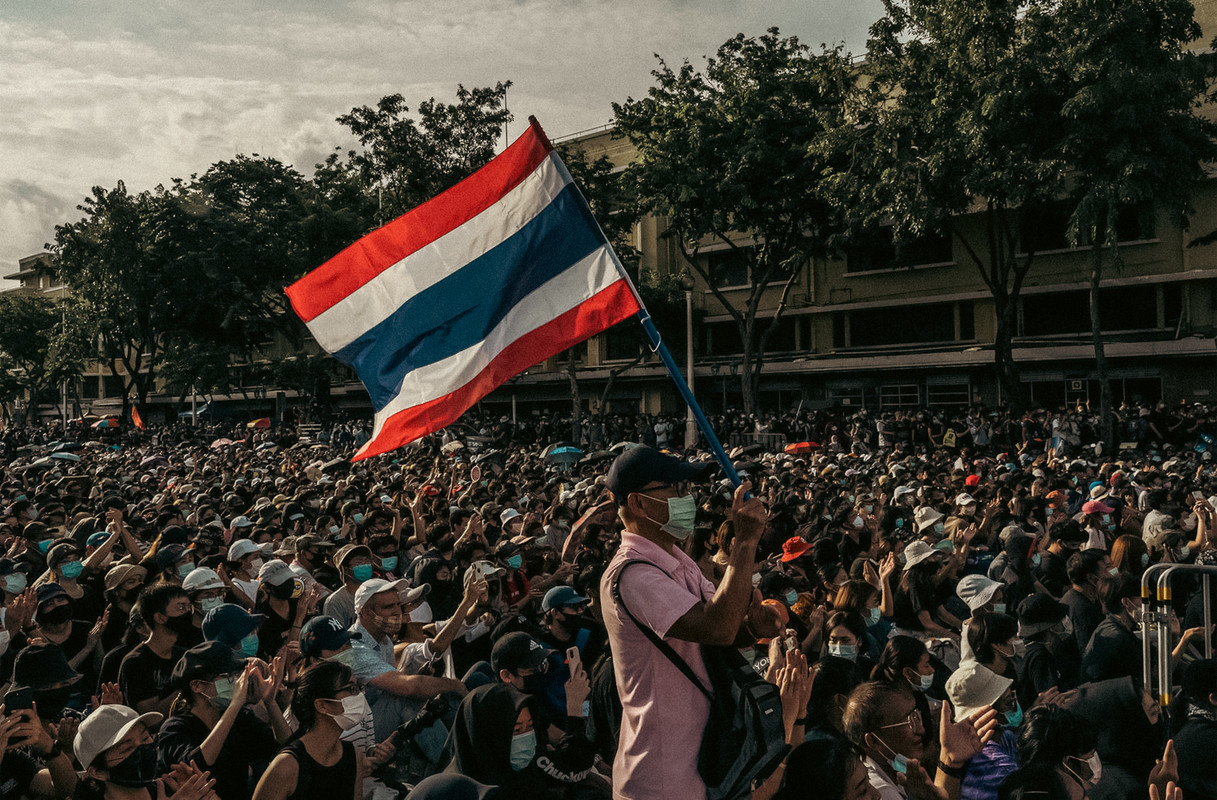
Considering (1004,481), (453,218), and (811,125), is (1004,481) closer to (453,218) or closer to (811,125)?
(453,218)

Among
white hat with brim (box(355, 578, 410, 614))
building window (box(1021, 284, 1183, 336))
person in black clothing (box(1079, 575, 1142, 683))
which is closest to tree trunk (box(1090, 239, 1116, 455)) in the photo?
building window (box(1021, 284, 1183, 336))

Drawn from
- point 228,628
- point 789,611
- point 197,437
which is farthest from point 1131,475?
point 197,437

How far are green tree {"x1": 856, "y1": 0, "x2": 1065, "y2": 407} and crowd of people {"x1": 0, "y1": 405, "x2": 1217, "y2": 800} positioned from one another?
43.0ft

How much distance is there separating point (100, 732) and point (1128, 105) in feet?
70.8

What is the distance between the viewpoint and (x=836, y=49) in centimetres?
2808

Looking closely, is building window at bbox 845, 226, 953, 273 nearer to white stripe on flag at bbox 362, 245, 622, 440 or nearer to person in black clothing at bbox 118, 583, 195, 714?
white stripe on flag at bbox 362, 245, 622, 440

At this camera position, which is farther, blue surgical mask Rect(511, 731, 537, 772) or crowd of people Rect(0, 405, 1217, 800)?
blue surgical mask Rect(511, 731, 537, 772)

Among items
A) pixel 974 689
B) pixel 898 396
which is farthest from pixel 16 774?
pixel 898 396

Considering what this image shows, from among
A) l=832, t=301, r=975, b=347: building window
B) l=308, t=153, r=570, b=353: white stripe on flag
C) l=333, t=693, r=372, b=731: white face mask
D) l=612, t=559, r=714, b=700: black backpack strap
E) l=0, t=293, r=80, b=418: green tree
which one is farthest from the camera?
l=0, t=293, r=80, b=418: green tree

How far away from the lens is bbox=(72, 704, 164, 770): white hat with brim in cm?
358

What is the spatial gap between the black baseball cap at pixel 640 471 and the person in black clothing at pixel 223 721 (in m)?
2.01

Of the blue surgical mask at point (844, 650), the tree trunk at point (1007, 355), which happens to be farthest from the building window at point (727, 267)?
the blue surgical mask at point (844, 650)

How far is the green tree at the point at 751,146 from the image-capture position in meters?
27.4

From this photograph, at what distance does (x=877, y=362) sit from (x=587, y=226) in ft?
95.5
